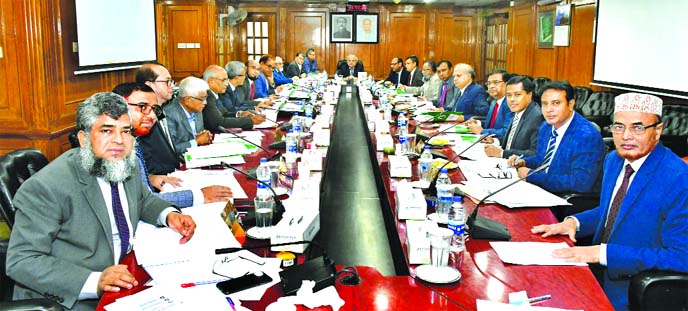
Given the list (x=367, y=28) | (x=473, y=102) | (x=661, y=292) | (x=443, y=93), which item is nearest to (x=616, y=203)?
(x=661, y=292)

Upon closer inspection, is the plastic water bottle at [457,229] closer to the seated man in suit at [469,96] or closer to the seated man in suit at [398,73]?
the seated man in suit at [469,96]

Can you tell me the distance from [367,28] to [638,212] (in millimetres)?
12004

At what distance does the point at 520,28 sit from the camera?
36.4 ft

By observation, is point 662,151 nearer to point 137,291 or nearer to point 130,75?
point 137,291

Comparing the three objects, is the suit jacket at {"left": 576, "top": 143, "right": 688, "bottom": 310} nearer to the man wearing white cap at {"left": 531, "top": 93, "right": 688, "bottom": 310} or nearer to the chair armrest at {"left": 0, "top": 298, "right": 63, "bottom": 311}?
the man wearing white cap at {"left": 531, "top": 93, "right": 688, "bottom": 310}

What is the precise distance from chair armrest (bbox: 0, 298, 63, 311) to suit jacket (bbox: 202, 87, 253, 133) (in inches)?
122

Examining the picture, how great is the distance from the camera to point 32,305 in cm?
144

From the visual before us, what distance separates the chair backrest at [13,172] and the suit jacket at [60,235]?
0.45 m

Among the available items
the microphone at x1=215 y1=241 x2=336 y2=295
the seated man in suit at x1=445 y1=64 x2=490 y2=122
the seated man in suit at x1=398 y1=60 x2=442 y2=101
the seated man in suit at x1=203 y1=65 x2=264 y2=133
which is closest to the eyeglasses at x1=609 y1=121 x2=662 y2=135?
the microphone at x1=215 y1=241 x2=336 y2=295

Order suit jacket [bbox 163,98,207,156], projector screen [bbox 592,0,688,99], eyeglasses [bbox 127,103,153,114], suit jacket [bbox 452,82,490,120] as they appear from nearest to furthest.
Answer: eyeglasses [bbox 127,103,153,114]
suit jacket [bbox 163,98,207,156]
projector screen [bbox 592,0,688,99]
suit jacket [bbox 452,82,490,120]

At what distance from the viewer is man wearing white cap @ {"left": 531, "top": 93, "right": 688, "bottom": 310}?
5.82 feet

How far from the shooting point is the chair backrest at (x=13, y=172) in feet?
6.75

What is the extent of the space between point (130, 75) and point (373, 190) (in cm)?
298

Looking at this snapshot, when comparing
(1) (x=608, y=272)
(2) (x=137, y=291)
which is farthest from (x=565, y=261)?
(2) (x=137, y=291)
